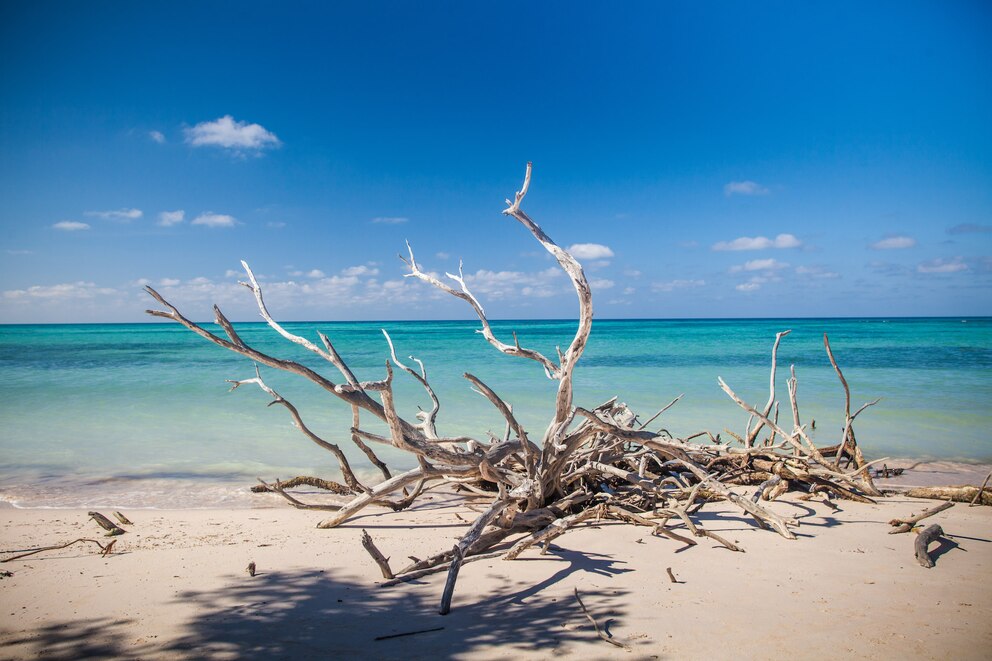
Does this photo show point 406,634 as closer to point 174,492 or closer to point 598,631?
point 598,631

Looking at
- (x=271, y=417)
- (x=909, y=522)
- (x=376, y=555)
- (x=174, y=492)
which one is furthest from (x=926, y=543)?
(x=271, y=417)

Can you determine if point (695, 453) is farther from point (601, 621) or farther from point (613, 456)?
point (601, 621)

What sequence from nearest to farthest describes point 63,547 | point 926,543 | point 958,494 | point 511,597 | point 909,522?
point 511,597, point 926,543, point 63,547, point 909,522, point 958,494

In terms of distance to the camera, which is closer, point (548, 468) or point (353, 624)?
point (353, 624)

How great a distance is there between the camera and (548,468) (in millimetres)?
3670

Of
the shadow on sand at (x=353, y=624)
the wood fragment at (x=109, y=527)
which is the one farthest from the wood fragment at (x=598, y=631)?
the wood fragment at (x=109, y=527)

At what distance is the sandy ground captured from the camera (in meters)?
2.34

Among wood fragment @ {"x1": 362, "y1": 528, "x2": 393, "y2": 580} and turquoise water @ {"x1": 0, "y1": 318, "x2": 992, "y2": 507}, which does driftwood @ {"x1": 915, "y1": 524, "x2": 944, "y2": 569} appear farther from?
turquoise water @ {"x1": 0, "y1": 318, "x2": 992, "y2": 507}

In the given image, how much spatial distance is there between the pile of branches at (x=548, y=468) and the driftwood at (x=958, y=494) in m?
0.48

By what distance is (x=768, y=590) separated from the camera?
2.90m

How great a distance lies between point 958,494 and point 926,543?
1881 millimetres

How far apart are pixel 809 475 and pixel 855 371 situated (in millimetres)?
16075

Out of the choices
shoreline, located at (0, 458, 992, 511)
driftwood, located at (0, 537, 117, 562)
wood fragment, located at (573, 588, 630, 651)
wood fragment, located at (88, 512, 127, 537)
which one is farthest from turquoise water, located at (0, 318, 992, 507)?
wood fragment, located at (573, 588, 630, 651)

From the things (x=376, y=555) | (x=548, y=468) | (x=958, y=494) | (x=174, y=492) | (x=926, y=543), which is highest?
(x=548, y=468)
